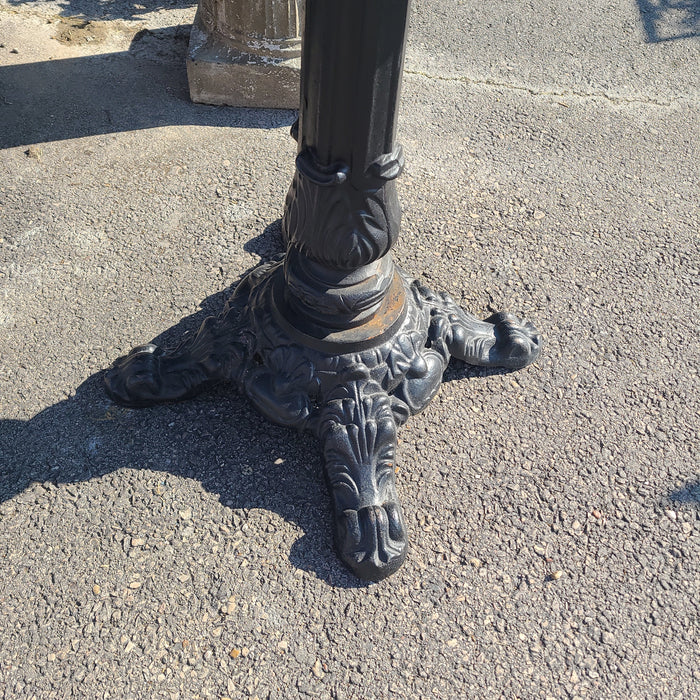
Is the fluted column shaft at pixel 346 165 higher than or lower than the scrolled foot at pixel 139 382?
higher

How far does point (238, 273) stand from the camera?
319cm

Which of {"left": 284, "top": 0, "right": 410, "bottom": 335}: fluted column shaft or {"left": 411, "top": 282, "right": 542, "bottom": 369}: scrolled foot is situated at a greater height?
{"left": 284, "top": 0, "right": 410, "bottom": 335}: fluted column shaft

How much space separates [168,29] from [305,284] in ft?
10.5

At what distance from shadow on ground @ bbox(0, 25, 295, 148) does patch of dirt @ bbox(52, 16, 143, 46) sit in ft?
0.83

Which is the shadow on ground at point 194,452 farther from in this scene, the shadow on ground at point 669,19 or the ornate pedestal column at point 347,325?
the shadow on ground at point 669,19

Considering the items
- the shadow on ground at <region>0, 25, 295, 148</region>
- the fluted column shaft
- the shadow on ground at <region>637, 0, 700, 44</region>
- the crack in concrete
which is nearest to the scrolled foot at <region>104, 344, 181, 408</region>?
the fluted column shaft

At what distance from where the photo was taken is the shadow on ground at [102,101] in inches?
154

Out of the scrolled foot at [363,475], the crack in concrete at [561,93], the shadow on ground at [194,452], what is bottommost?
the shadow on ground at [194,452]

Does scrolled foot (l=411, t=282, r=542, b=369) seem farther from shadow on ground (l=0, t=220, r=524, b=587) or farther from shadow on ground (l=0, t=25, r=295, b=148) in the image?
shadow on ground (l=0, t=25, r=295, b=148)

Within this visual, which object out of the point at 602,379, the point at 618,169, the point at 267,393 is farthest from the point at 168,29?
the point at 602,379

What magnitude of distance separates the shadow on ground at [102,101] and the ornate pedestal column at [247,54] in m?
0.09

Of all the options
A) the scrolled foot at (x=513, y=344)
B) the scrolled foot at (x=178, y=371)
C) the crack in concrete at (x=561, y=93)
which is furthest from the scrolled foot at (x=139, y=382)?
the crack in concrete at (x=561, y=93)

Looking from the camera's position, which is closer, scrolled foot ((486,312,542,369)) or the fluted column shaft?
the fluted column shaft

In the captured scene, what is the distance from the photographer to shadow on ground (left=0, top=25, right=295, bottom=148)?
391 cm
